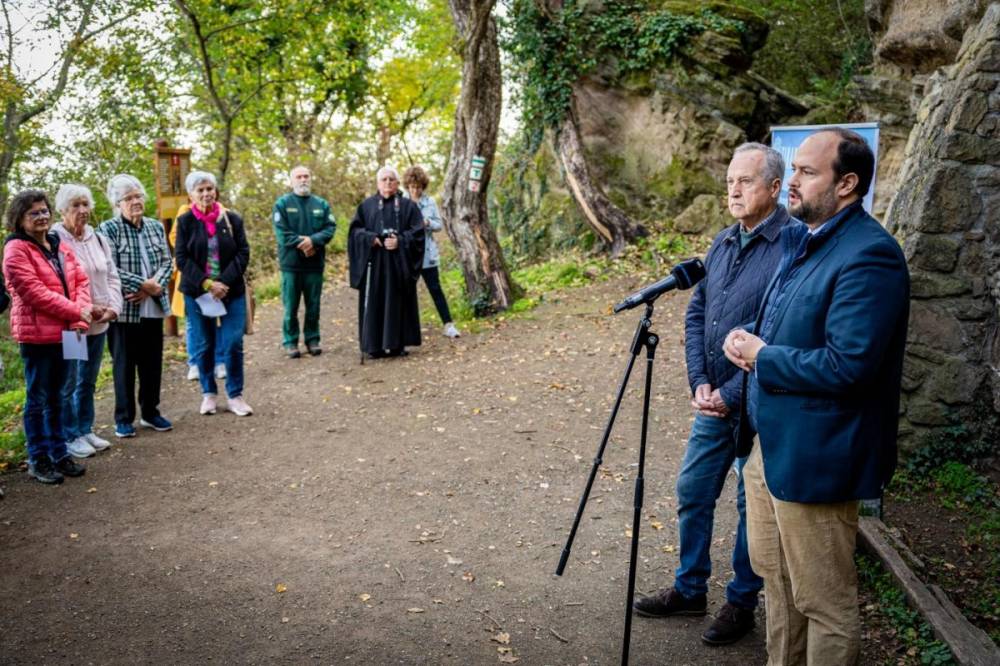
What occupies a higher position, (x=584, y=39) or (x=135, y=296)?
(x=584, y=39)

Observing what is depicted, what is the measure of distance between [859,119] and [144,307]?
10.4m

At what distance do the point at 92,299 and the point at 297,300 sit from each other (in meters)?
3.42

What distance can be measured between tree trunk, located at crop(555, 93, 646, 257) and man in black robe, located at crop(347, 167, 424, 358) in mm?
4218

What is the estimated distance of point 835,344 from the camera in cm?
258

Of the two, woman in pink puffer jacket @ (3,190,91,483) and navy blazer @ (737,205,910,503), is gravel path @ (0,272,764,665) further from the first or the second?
navy blazer @ (737,205,910,503)

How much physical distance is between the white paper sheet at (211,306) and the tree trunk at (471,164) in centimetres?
452

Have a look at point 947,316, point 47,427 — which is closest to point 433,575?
point 47,427

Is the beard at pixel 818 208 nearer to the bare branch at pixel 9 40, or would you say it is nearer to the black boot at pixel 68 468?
the black boot at pixel 68 468

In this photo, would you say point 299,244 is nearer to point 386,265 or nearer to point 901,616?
point 386,265

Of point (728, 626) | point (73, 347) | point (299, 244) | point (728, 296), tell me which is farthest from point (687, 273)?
point (299, 244)

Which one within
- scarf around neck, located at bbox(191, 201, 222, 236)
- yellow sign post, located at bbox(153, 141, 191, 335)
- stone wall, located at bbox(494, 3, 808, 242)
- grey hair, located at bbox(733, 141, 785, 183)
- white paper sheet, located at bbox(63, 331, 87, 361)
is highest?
stone wall, located at bbox(494, 3, 808, 242)

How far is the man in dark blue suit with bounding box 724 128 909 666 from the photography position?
259cm

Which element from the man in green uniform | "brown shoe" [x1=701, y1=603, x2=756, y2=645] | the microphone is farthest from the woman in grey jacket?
"brown shoe" [x1=701, y1=603, x2=756, y2=645]

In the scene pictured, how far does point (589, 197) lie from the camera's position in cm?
1295
